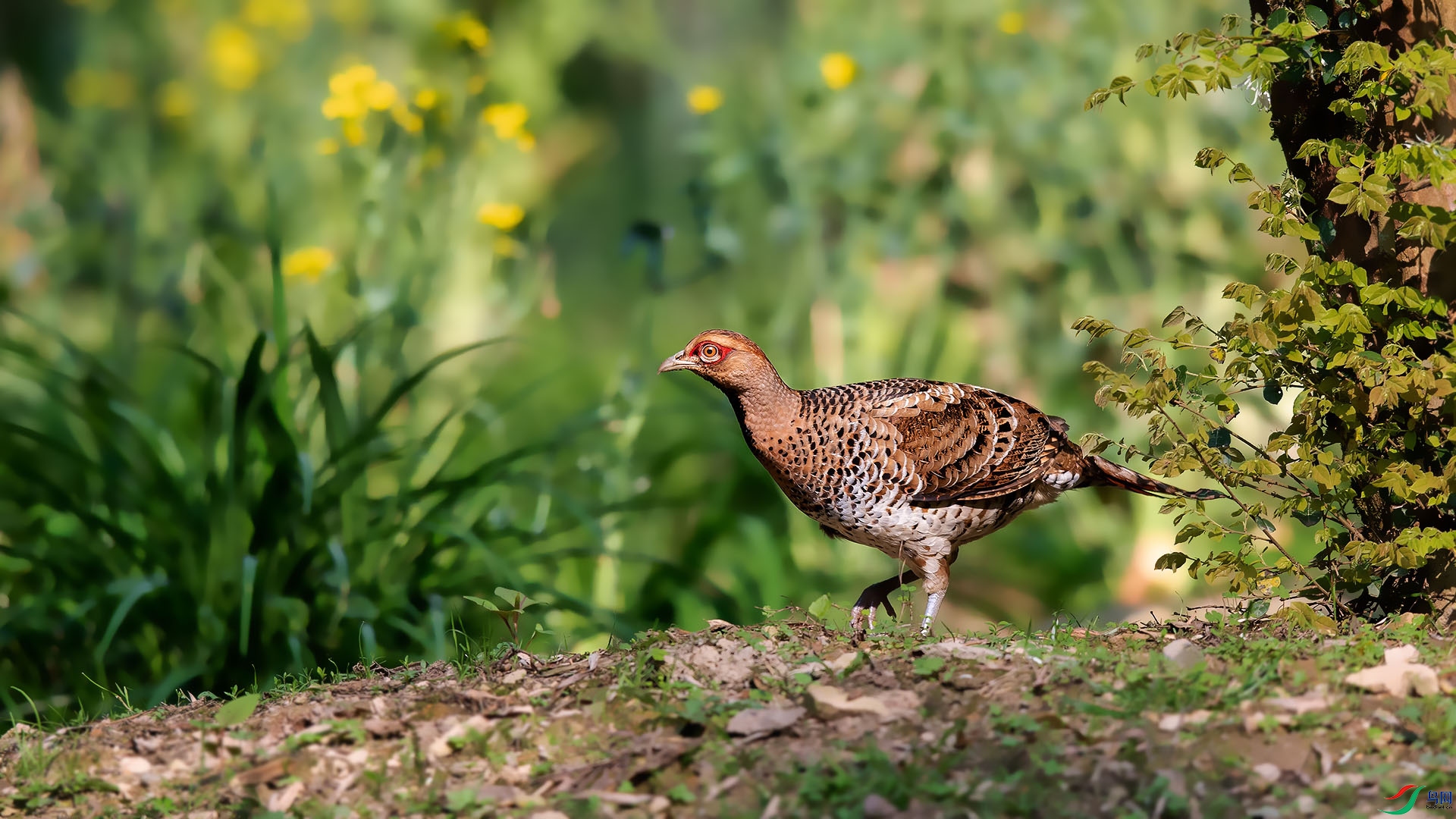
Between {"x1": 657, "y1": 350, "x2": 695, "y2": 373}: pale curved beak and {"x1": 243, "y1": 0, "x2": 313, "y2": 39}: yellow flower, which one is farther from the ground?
{"x1": 243, "y1": 0, "x2": 313, "y2": 39}: yellow flower

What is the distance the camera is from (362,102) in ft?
19.1

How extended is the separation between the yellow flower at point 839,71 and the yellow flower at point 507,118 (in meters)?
1.39

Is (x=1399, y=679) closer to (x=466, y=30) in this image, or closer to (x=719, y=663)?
Result: (x=719, y=663)

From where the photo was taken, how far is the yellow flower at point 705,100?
612cm

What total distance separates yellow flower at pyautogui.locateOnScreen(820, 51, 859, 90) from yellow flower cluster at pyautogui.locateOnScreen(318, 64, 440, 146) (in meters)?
1.76

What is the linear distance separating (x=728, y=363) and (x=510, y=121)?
218cm

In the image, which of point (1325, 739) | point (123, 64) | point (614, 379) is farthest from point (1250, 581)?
point (123, 64)

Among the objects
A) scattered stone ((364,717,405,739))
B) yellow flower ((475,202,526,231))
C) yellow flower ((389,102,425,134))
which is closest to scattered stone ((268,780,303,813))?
scattered stone ((364,717,405,739))

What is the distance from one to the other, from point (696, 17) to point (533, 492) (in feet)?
8.07

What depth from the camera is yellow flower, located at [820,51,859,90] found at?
20.4 ft

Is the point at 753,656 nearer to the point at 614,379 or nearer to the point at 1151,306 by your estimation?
the point at 614,379

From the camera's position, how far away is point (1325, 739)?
267 centimetres

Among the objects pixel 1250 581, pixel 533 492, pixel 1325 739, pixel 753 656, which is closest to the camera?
pixel 1325 739

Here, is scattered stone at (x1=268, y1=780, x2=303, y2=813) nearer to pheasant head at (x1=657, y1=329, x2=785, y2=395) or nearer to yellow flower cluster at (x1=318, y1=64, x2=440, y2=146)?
pheasant head at (x1=657, y1=329, x2=785, y2=395)
